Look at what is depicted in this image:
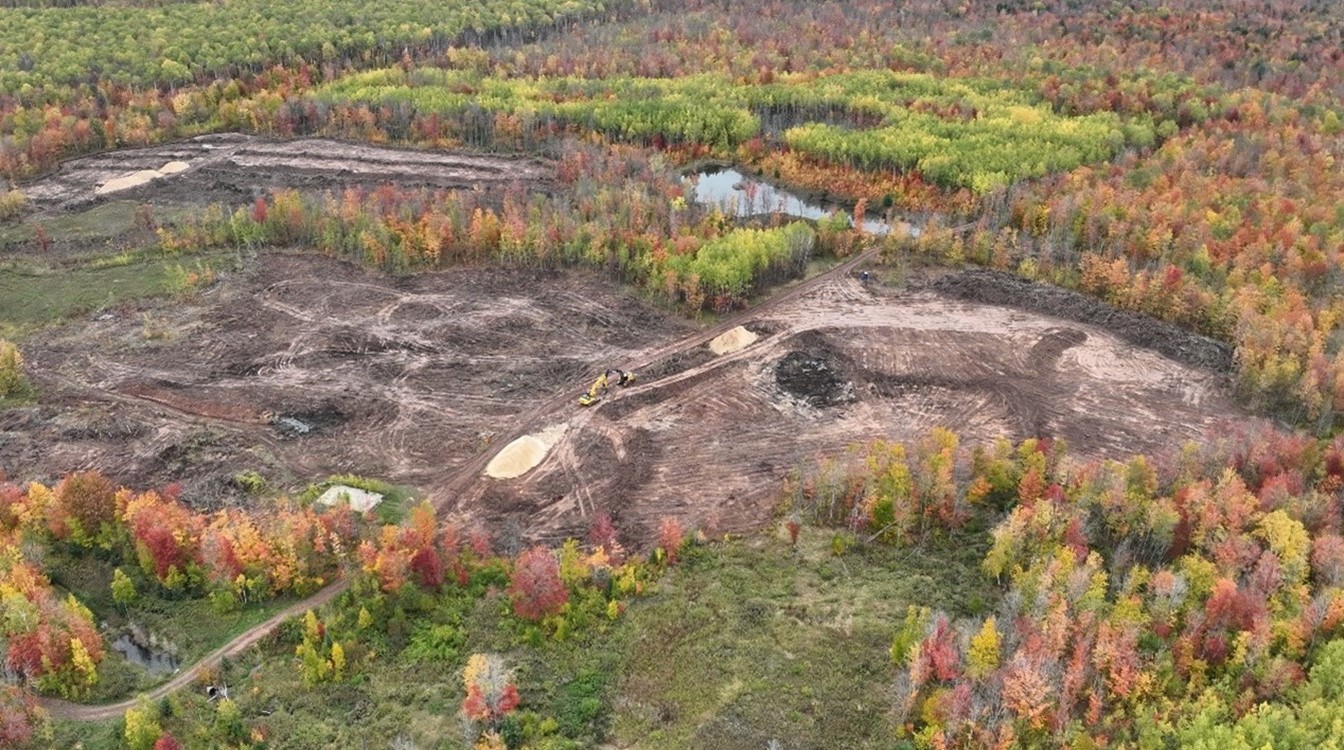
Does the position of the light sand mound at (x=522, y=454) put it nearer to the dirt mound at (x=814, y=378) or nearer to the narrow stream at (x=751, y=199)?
the dirt mound at (x=814, y=378)

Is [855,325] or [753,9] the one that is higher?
[753,9]

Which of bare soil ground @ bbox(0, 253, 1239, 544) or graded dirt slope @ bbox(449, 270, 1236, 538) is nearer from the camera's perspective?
graded dirt slope @ bbox(449, 270, 1236, 538)

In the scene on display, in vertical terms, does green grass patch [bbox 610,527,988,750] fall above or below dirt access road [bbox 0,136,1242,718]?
below

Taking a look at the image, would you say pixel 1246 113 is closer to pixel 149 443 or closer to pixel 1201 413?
pixel 1201 413

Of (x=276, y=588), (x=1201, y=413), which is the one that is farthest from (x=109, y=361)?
(x=1201, y=413)

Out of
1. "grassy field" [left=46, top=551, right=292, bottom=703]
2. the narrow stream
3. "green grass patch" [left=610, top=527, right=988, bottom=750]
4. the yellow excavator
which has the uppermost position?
the narrow stream

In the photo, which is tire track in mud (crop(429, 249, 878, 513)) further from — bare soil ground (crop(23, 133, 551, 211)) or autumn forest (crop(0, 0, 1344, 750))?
bare soil ground (crop(23, 133, 551, 211))

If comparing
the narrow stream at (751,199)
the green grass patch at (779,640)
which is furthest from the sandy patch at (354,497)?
the narrow stream at (751,199)

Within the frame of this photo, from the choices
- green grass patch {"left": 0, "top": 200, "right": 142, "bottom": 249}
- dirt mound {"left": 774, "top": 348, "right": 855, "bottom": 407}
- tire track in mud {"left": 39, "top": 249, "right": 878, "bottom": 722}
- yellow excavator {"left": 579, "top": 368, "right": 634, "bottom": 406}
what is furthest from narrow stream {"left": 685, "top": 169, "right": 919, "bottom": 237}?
green grass patch {"left": 0, "top": 200, "right": 142, "bottom": 249}
